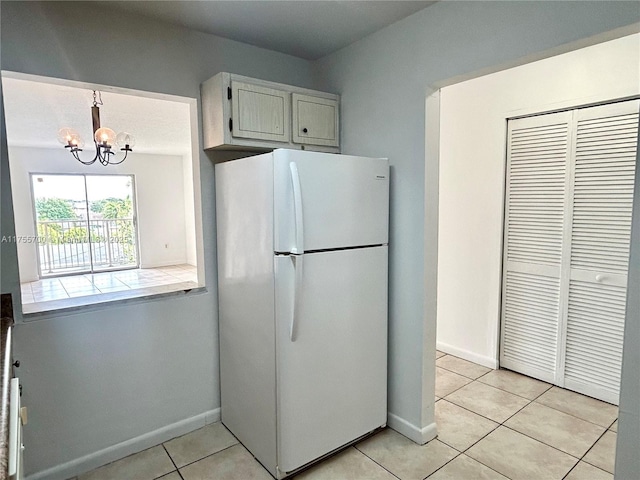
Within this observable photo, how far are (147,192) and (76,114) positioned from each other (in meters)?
3.56

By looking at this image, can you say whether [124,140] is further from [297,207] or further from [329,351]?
[329,351]

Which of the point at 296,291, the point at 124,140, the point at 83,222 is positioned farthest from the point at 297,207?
the point at 83,222

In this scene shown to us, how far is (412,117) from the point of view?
2.19 m

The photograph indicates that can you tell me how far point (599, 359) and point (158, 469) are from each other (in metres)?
2.97

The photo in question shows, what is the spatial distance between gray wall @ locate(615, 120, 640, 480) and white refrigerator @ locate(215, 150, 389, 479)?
3.93 feet

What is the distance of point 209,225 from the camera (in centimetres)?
247

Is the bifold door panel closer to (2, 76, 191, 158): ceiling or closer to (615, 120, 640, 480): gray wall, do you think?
(615, 120, 640, 480): gray wall

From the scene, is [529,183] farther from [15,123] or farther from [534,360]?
[15,123]

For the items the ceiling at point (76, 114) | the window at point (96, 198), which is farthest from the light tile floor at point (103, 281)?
the ceiling at point (76, 114)

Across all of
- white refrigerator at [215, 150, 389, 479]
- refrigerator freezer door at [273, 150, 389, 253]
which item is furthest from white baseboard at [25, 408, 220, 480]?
refrigerator freezer door at [273, 150, 389, 253]

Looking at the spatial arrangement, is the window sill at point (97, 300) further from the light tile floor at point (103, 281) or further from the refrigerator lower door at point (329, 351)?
the light tile floor at point (103, 281)

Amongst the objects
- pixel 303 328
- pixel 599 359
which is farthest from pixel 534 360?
pixel 303 328

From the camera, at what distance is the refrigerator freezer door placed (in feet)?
6.16

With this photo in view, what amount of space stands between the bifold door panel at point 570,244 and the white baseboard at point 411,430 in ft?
4.21
